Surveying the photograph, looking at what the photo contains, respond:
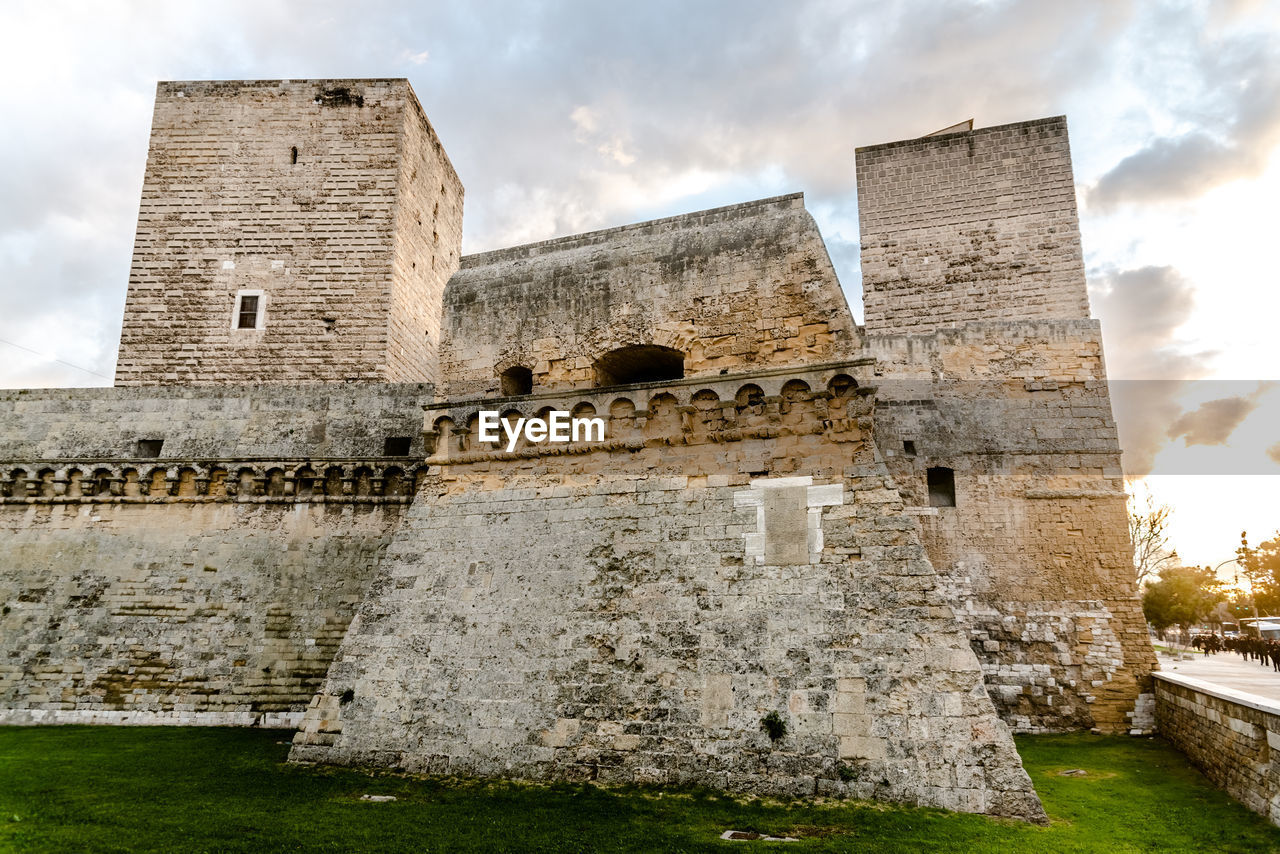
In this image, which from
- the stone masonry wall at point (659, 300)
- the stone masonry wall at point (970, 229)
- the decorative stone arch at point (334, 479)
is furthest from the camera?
the stone masonry wall at point (970, 229)

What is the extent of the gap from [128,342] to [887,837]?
16.6 m

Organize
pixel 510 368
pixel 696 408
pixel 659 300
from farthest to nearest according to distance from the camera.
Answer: pixel 510 368, pixel 659 300, pixel 696 408

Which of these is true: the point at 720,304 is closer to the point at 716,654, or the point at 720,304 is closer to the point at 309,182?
the point at 716,654

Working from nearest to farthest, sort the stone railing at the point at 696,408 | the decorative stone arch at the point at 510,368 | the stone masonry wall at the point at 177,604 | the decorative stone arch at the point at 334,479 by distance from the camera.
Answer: the stone railing at the point at 696,408
the decorative stone arch at the point at 510,368
the stone masonry wall at the point at 177,604
the decorative stone arch at the point at 334,479

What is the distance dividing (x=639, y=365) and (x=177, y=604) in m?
7.20

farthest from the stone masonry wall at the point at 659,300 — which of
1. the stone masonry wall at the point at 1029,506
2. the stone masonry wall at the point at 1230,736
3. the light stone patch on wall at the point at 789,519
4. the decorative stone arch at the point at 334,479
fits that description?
the stone masonry wall at the point at 1230,736

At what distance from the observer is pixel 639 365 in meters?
9.12

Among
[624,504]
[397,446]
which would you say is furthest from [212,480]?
[624,504]

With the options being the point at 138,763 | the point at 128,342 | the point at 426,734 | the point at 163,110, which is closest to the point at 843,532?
the point at 426,734

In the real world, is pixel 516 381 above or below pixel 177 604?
above

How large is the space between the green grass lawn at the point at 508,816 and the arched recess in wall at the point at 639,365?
4.32 meters

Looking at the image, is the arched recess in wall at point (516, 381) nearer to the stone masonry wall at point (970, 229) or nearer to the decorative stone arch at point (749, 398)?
the decorative stone arch at point (749, 398)

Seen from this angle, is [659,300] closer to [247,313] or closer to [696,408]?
[696,408]

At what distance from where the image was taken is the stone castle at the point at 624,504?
659 cm
